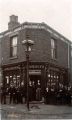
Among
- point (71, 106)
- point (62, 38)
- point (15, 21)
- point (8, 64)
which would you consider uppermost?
point (15, 21)

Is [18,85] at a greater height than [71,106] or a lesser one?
greater

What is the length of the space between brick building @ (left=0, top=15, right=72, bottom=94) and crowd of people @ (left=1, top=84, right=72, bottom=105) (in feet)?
1.84

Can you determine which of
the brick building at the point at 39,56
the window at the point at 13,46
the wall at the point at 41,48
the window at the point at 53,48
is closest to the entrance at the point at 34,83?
the brick building at the point at 39,56

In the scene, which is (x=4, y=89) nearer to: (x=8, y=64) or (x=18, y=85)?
(x=18, y=85)

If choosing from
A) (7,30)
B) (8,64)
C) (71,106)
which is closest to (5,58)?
(8,64)

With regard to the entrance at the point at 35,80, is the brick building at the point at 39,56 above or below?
above

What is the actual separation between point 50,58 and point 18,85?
2124 millimetres

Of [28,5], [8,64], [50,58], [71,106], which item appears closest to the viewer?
[28,5]

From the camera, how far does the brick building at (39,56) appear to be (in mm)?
14242

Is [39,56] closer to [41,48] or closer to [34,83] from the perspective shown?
[41,48]

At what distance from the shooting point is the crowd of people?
1272 centimetres

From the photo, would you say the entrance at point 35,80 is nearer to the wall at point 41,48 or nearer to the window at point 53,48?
the wall at point 41,48

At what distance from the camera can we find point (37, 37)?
14.9m

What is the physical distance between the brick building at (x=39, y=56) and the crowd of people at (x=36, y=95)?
22.0 inches
